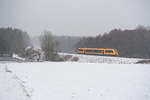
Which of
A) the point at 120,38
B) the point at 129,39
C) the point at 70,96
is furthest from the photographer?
the point at 120,38

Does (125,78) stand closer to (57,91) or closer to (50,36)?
(57,91)

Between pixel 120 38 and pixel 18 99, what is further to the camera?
pixel 120 38

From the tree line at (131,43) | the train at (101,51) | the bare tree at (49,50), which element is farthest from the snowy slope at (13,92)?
the tree line at (131,43)

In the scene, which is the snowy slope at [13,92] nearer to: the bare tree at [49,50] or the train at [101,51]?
the bare tree at [49,50]

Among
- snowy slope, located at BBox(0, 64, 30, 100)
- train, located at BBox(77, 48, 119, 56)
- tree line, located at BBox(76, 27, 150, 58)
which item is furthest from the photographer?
tree line, located at BBox(76, 27, 150, 58)

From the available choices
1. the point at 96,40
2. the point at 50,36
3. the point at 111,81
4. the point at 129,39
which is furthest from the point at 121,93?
the point at 96,40

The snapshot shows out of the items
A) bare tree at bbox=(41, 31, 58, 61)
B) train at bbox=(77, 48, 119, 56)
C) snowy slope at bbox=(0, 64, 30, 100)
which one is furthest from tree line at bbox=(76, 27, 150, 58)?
snowy slope at bbox=(0, 64, 30, 100)

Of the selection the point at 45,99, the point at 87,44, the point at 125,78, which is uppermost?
the point at 87,44

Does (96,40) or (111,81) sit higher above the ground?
(96,40)

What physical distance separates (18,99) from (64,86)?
2.80 meters

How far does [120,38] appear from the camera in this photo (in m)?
Result: 61.3

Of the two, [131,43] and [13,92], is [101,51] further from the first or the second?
[13,92]

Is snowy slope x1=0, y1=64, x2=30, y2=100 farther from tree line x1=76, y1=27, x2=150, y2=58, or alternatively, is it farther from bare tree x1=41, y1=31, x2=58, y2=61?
tree line x1=76, y1=27, x2=150, y2=58

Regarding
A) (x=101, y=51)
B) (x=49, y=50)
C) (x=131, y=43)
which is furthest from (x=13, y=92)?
(x=131, y=43)
